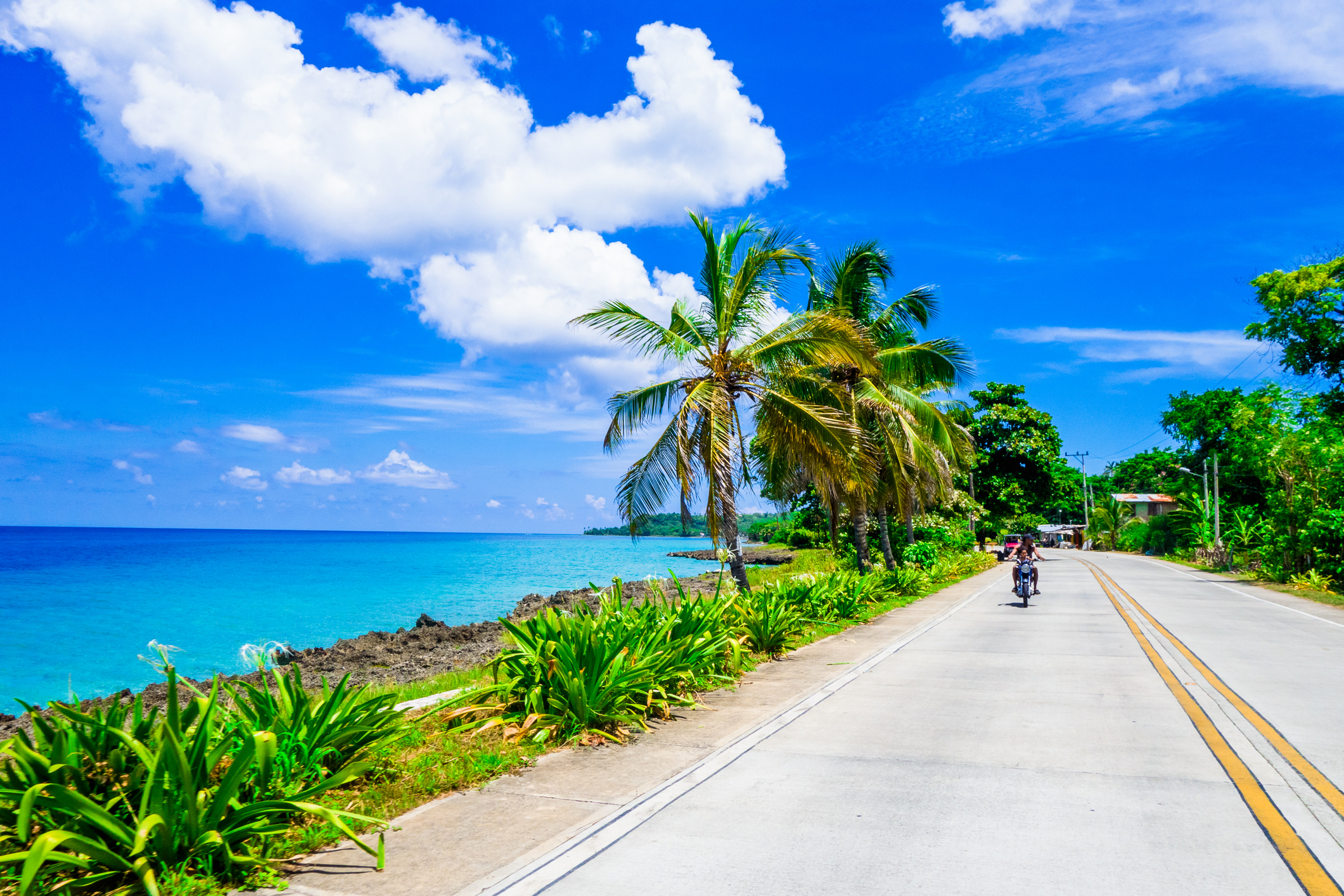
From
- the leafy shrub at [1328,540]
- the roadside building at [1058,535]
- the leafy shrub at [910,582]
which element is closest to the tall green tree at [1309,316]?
the leafy shrub at [1328,540]

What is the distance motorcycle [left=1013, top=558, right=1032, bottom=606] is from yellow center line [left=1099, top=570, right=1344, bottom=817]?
7.44 m

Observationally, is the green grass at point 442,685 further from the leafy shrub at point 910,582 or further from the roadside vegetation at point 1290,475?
the roadside vegetation at point 1290,475

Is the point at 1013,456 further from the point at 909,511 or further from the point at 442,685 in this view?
the point at 442,685

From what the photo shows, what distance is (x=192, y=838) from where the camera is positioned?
3.90 m

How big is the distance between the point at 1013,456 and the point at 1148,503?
39.6 m

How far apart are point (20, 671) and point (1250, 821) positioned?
23338 mm

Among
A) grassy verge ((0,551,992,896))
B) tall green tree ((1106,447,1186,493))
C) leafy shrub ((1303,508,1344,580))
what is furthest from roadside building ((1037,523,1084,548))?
grassy verge ((0,551,992,896))

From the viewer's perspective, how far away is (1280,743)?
20.7 feet

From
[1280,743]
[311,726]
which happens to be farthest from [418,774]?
[1280,743]

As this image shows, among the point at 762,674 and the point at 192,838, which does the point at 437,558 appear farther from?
the point at 192,838

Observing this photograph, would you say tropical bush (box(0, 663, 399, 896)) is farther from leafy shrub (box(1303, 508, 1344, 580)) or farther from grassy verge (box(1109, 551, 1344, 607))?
leafy shrub (box(1303, 508, 1344, 580))

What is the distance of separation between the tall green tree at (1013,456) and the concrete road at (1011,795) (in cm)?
3804

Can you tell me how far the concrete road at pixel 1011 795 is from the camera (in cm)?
390

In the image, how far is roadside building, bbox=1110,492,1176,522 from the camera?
72.6 m
